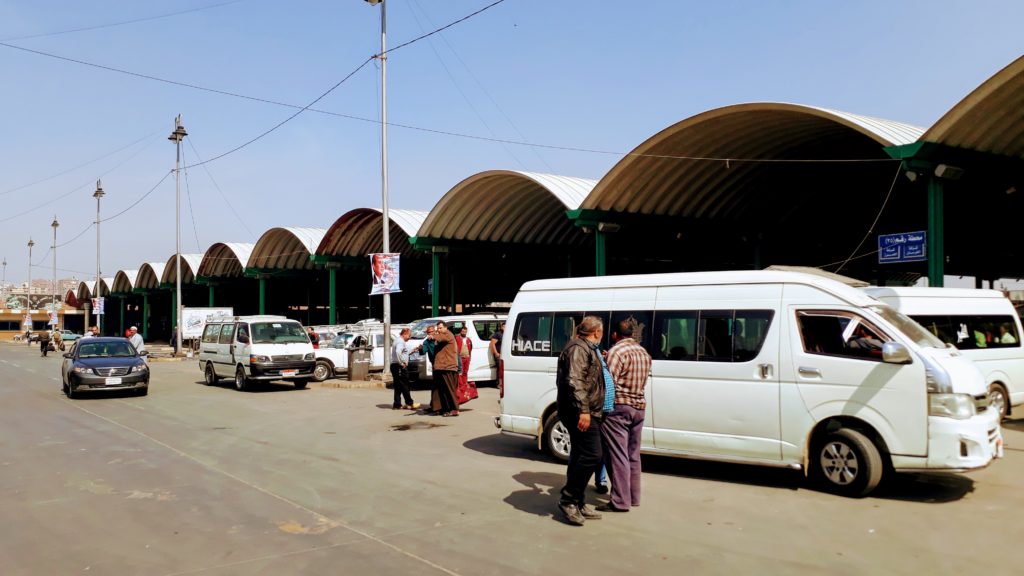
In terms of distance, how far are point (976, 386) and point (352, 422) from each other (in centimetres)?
980

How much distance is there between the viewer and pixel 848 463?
7.60 metres

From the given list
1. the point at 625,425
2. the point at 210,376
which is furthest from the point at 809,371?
the point at 210,376

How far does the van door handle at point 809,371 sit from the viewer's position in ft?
25.5

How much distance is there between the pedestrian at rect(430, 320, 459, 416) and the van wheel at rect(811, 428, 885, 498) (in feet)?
24.7

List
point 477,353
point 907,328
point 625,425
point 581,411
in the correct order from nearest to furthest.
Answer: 1. point 581,411
2. point 625,425
3. point 907,328
4. point 477,353

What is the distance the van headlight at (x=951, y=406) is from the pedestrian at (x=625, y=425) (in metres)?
2.72

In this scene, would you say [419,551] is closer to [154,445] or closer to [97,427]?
[154,445]

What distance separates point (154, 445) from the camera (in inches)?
436

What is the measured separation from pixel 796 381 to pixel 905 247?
41.9 feet

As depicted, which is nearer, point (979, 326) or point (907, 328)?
point (907, 328)

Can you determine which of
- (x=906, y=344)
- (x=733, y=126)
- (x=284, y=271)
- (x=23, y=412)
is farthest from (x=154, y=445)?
(x=284, y=271)

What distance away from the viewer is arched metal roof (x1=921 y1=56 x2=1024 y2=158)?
600 inches

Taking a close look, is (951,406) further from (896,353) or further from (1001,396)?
(1001,396)

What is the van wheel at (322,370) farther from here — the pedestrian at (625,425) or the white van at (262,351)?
the pedestrian at (625,425)
